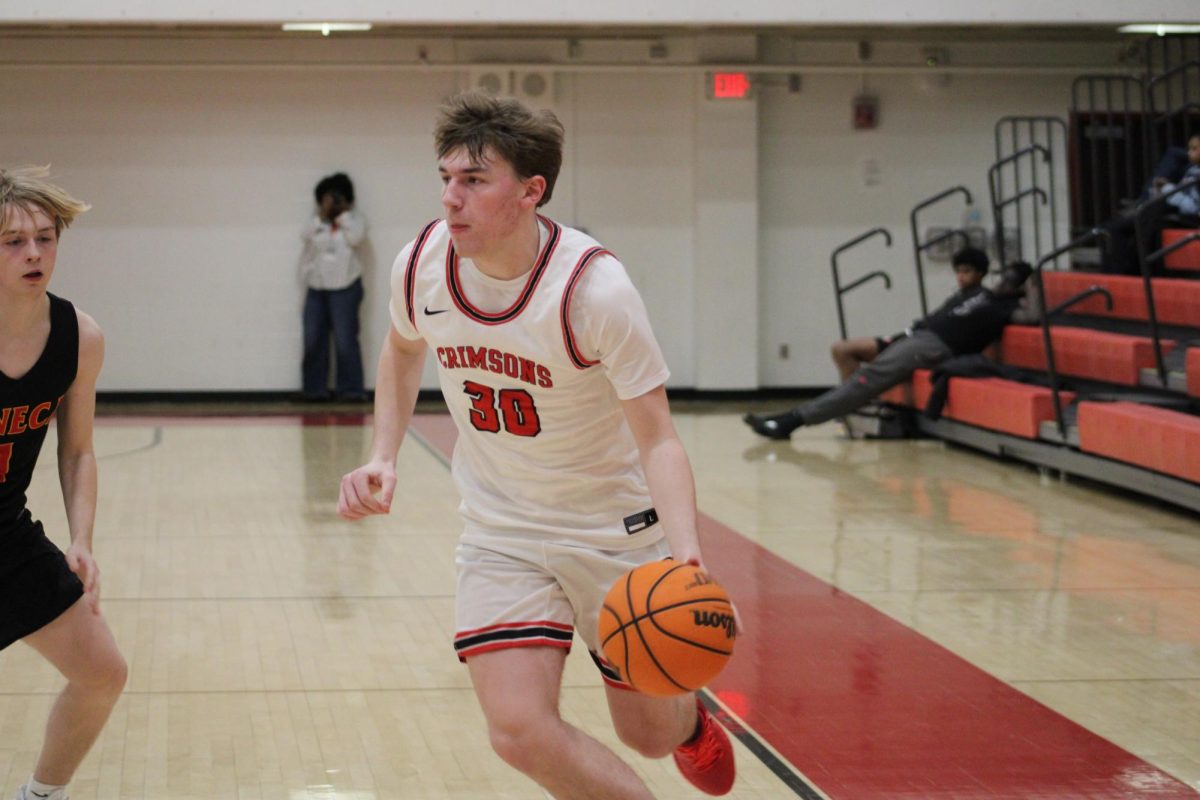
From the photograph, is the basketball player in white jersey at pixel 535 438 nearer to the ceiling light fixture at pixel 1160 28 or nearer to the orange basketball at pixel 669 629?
the orange basketball at pixel 669 629

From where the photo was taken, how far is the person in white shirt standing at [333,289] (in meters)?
12.6

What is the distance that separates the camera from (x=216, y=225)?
12.9m

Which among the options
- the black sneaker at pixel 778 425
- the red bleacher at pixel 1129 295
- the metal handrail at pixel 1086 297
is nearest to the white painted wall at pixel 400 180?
the red bleacher at pixel 1129 295

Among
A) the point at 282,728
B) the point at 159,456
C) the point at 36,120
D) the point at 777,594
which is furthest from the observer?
the point at 36,120

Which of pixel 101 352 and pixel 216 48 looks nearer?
pixel 101 352

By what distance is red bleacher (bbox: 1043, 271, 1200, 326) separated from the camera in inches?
363

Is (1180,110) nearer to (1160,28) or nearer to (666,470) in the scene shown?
(1160,28)

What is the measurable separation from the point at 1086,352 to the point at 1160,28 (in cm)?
380

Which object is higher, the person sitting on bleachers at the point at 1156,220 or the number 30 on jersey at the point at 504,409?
the person sitting on bleachers at the point at 1156,220

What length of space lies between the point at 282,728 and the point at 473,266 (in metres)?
1.78

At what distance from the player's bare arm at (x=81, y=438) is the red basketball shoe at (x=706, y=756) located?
1.33m

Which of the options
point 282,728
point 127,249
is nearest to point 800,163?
point 127,249

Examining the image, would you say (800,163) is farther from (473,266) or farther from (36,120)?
(473,266)

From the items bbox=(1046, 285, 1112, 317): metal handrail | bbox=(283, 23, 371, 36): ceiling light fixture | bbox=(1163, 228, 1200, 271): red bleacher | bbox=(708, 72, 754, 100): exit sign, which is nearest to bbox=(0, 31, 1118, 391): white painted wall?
bbox=(708, 72, 754, 100): exit sign
